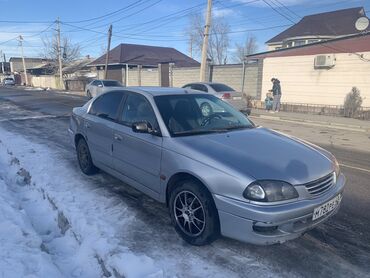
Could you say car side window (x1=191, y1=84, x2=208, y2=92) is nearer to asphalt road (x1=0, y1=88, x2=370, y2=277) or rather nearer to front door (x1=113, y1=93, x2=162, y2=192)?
asphalt road (x1=0, y1=88, x2=370, y2=277)

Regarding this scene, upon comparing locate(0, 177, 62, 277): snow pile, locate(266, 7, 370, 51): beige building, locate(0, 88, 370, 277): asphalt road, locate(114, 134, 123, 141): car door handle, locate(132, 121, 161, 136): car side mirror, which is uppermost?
locate(266, 7, 370, 51): beige building

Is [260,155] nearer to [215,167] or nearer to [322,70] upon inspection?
[215,167]

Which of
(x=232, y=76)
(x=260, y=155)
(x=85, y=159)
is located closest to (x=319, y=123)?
→ (x=232, y=76)

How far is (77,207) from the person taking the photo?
15.1ft

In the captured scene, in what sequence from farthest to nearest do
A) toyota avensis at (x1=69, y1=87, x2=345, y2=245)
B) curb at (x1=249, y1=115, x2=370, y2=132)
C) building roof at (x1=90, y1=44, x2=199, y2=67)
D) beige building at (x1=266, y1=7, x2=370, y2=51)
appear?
building roof at (x1=90, y1=44, x2=199, y2=67) → beige building at (x1=266, y1=7, x2=370, y2=51) → curb at (x1=249, y1=115, x2=370, y2=132) → toyota avensis at (x1=69, y1=87, x2=345, y2=245)

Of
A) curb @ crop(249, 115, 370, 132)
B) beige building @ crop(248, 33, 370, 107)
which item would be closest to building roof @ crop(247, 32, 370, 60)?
beige building @ crop(248, 33, 370, 107)

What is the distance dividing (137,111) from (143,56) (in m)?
42.6

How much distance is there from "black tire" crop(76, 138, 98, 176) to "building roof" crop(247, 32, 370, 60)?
1559 centimetres

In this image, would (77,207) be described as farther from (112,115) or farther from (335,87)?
(335,87)

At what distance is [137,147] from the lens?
4500 millimetres

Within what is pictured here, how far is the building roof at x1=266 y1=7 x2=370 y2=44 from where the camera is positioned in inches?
1475

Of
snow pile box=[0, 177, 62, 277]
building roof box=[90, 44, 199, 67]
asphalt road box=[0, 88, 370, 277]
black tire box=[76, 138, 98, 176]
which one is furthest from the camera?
building roof box=[90, 44, 199, 67]

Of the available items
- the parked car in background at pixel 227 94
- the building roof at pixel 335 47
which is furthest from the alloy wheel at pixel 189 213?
the building roof at pixel 335 47

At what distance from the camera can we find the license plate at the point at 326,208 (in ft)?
11.3
